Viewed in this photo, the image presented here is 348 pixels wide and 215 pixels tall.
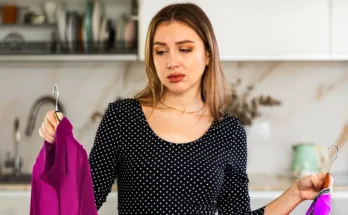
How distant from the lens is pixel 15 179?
9.09 feet

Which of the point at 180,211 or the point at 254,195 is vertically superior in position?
the point at 180,211

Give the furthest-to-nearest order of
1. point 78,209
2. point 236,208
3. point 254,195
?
point 254,195 → point 236,208 → point 78,209

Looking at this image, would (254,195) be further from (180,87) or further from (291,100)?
(180,87)

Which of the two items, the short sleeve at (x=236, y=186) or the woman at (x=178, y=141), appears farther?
the short sleeve at (x=236, y=186)

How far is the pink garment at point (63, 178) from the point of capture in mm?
1106

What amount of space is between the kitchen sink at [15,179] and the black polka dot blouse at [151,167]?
148 cm

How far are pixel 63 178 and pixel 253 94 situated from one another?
6.36ft

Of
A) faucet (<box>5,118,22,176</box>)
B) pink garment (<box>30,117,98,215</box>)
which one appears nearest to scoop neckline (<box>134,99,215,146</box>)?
pink garment (<box>30,117,98,215</box>)

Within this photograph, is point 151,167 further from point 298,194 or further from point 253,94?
point 253,94

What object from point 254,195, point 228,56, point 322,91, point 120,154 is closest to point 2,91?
point 228,56

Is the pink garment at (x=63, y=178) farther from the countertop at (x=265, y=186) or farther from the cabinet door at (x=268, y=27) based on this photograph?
the cabinet door at (x=268, y=27)

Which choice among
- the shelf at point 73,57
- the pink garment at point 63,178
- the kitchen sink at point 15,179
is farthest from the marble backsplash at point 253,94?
the pink garment at point 63,178

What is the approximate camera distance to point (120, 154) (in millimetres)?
1300

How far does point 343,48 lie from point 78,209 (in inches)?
71.9
